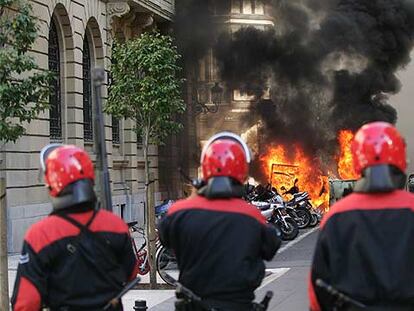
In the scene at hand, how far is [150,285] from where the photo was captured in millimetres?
11336

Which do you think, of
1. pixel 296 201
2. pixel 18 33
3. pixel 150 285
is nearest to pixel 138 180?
pixel 296 201

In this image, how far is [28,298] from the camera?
4.20m

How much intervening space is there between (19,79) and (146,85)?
12.0 feet

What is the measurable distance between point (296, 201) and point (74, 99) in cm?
630

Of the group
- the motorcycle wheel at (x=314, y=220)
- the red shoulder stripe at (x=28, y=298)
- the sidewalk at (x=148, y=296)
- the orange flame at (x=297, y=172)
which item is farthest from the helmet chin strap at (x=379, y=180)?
the orange flame at (x=297, y=172)

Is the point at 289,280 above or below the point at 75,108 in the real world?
below

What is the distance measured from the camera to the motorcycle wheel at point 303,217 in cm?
2175

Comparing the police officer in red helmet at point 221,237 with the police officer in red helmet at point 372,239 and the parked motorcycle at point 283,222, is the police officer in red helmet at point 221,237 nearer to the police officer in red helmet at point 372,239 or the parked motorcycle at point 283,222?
the police officer in red helmet at point 372,239

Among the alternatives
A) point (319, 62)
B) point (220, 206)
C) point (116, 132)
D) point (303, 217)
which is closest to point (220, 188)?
point (220, 206)

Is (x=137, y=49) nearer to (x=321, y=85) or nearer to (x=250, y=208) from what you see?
(x=250, y=208)

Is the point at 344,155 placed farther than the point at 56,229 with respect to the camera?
Yes

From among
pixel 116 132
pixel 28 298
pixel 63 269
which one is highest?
pixel 116 132

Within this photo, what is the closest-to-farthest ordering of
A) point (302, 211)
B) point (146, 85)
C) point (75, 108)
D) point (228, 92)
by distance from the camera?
point (146, 85) → point (75, 108) → point (302, 211) → point (228, 92)

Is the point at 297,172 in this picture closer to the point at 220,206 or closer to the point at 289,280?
the point at 289,280
